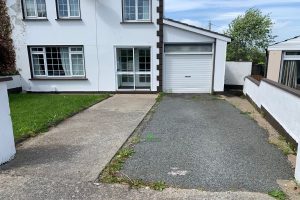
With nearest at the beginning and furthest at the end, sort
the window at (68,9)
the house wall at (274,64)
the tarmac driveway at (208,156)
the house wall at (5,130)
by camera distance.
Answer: the tarmac driveway at (208,156)
the house wall at (5,130)
the house wall at (274,64)
the window at (68,9)

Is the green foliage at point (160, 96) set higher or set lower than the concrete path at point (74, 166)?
lower

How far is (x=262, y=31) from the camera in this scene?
82.0 ft

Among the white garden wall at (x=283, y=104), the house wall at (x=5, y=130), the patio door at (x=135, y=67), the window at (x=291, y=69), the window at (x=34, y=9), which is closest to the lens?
the house wall at (x=5, y=130)

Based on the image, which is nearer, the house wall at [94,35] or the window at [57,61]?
the house wall at [94,35]

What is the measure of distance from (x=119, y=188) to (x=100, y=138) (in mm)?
2518

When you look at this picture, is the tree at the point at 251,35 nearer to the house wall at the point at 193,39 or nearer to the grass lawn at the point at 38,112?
the house wall at the point at 193,39

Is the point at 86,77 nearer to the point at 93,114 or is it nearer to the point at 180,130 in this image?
the point at 93,114

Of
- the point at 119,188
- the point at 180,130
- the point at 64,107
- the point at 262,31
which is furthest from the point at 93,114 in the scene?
the point at 262,31

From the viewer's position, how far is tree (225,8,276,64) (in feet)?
81.3

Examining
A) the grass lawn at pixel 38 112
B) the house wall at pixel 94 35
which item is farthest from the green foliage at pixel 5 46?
the grass lawn at pixel 38 112

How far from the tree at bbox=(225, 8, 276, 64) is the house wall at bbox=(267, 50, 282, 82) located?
476 inches

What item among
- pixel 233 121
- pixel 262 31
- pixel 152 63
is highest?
pixel 262 31

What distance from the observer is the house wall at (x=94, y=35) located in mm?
13109

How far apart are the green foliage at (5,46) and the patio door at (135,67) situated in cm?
585
